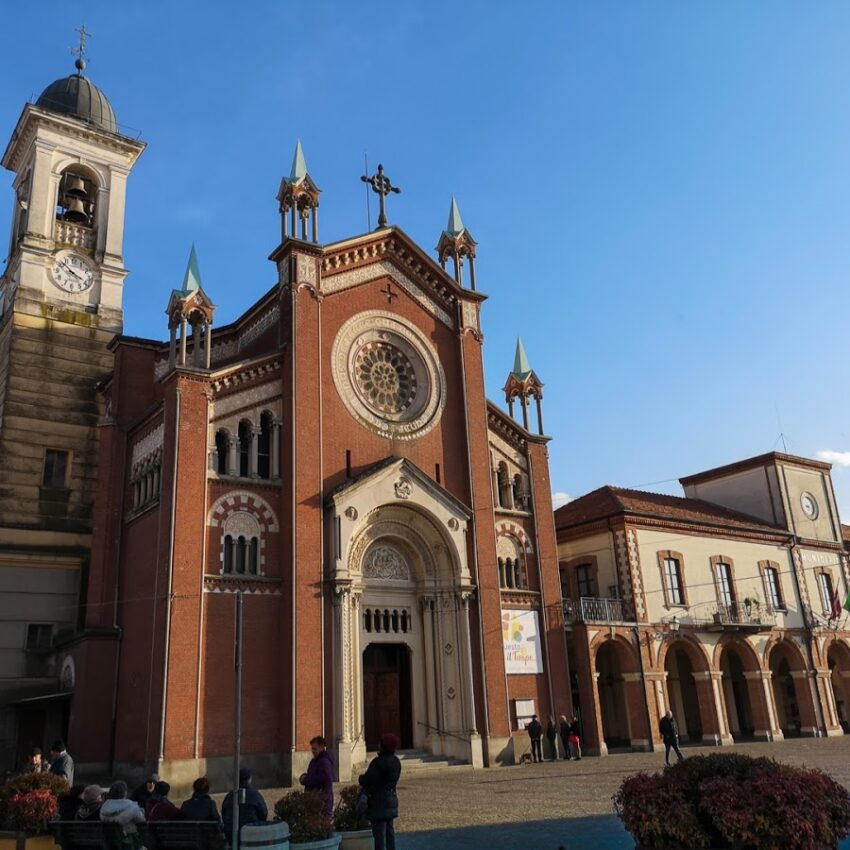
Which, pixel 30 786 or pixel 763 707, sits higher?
pixel 763 707

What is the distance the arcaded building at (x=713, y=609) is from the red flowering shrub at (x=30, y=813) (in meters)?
23.6

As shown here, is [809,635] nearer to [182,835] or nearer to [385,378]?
[385,378]

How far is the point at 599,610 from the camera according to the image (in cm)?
3588

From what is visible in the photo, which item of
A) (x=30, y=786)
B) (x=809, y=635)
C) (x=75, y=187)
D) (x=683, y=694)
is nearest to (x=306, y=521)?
(x=30, y=786)

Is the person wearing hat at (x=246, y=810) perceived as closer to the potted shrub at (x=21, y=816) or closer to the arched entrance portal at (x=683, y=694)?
the potted shrub at (x=21, y=816)

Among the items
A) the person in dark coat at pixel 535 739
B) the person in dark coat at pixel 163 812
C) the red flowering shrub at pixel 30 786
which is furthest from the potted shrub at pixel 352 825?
the person in dark coat at pixel 535 739

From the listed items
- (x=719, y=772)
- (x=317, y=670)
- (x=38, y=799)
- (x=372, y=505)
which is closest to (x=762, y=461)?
(x=372, y=505)

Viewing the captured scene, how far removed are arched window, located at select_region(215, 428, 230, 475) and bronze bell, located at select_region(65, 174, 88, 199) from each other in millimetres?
17765

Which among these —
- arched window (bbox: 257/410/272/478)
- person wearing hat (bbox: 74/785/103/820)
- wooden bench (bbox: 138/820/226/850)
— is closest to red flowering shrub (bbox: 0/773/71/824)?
person wearing hat (bbox: 74/785/103/820)

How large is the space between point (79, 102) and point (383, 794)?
3764 centimetres

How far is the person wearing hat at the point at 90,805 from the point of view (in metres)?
12.2

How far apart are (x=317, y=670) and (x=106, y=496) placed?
9.88m

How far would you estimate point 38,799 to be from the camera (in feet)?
42.2

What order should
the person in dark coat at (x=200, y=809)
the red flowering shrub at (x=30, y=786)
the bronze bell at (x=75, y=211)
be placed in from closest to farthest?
the person in dark coat at (x=200, y=809) < the red flowering shrub at (x=30, y=786) < the bronze bell at (x=75, y=211)
